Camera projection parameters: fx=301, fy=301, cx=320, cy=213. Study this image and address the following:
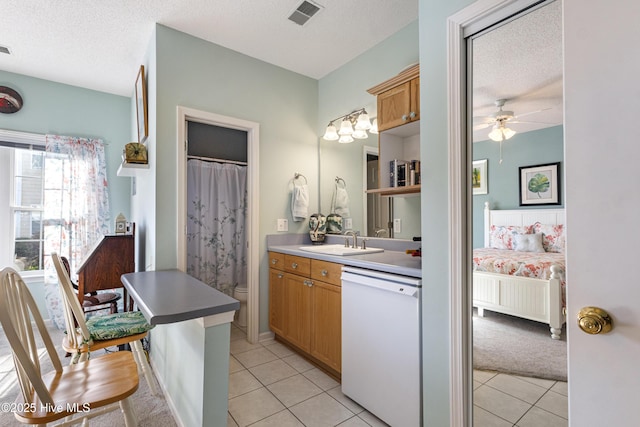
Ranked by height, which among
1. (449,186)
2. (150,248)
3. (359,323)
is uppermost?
(449,186)

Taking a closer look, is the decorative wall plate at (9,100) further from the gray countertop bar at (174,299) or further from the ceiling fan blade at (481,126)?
the ceiling fan blade at (481,126)

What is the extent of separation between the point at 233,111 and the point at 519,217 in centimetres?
236

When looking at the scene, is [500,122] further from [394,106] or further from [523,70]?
[394,106]

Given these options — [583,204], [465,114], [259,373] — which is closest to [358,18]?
[465,114]

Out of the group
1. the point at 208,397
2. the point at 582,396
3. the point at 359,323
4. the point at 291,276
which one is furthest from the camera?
the point at 291,276

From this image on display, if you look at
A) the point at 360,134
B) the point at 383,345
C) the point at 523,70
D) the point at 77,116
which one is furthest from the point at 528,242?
the point at 77,116

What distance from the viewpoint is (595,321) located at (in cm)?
78

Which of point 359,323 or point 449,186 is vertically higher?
point 449,186

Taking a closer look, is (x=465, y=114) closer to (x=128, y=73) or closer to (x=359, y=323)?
(x=359, y=323)

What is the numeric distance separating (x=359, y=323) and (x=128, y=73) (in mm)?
3336

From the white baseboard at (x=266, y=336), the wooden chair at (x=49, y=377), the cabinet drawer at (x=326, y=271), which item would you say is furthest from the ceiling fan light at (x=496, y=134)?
the white baseboard at (x=266, y=336)

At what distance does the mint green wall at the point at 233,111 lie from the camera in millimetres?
2320

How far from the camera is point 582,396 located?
818 millimetres

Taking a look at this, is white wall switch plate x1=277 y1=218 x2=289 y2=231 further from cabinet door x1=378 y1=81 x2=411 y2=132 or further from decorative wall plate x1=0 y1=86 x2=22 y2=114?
decorative wall plate x1=0 y1=86 x2=22 y2=114
